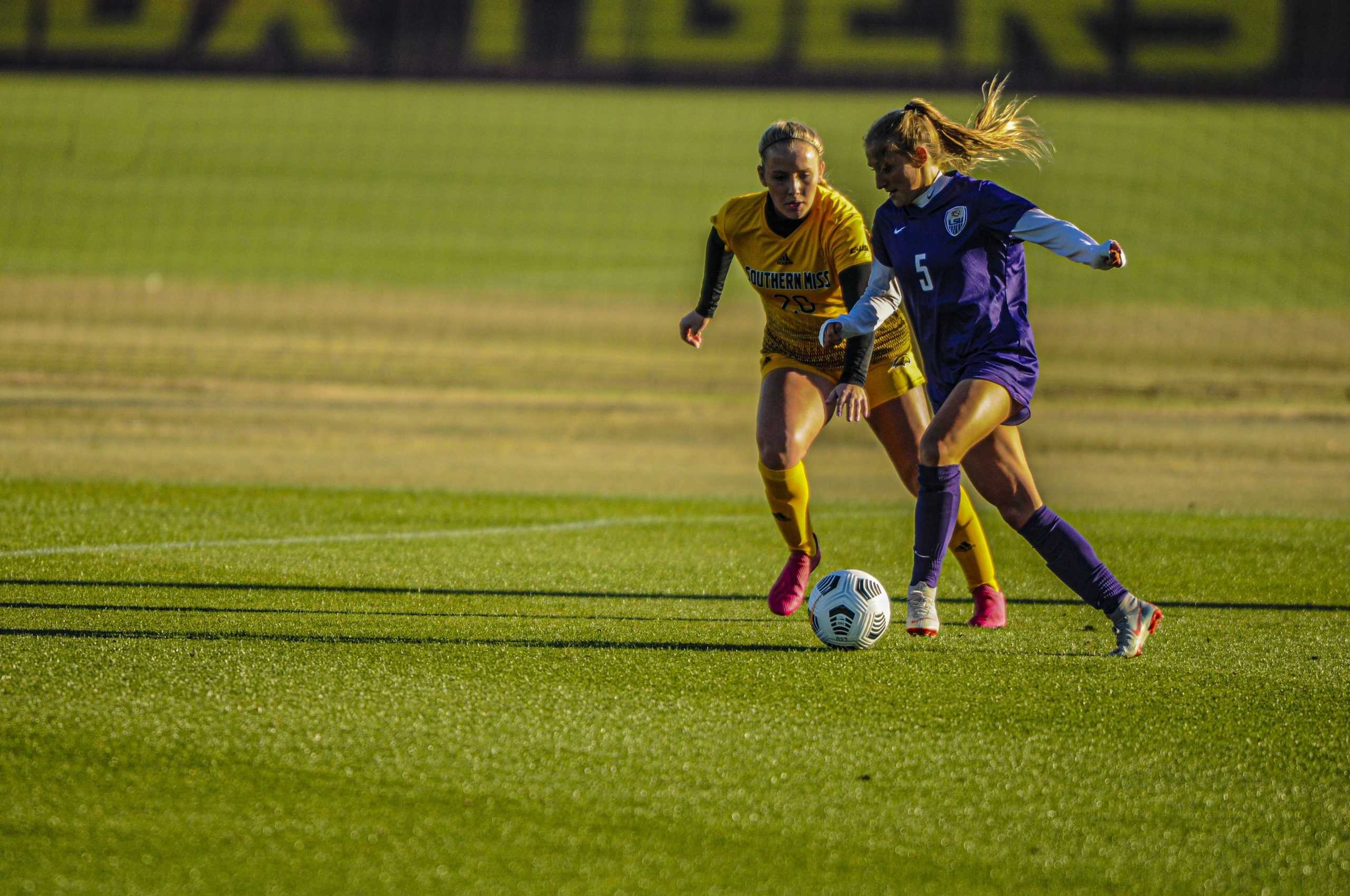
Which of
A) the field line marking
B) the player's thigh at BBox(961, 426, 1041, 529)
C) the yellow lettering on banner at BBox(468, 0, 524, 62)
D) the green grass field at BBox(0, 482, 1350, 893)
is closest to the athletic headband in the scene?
the player's thigh at BBox(961, 426, 1041, 529)

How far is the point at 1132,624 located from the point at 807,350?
1.83 m

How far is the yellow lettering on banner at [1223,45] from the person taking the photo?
42.9 metres

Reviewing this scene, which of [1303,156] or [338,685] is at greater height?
[1303,156]

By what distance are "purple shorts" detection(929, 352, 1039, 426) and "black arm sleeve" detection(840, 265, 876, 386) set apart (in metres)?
0.35

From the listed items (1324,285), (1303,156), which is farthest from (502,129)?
(1324,285)

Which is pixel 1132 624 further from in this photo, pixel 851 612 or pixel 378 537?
pixel 378 537

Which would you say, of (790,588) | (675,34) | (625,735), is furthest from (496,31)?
(625,735)

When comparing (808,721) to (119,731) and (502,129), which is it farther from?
(502,129)

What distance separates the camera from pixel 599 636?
615 cm

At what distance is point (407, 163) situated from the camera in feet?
169

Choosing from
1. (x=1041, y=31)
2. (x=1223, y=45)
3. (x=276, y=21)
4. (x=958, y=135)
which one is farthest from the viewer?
(x=276, y=21)

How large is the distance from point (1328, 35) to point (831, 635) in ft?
136

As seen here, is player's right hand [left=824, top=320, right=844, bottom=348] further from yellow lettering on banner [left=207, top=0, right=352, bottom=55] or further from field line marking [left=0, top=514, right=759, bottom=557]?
yellow lettering on banner [left=207, top=0, right=352, bottom=55]

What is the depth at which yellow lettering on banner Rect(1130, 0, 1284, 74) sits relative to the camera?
42.9m
